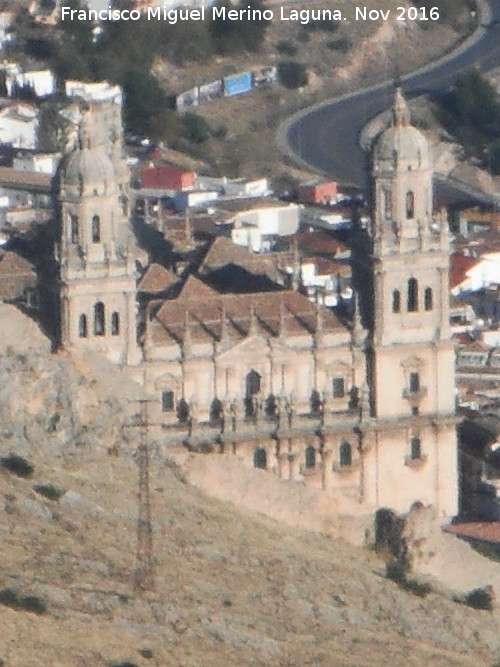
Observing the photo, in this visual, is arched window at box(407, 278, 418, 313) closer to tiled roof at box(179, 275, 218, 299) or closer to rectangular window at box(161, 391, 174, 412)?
tiled roof at box(179, 275, 218, 299)

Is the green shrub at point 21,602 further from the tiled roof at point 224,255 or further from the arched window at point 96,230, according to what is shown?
the tiled roof at point 224,255

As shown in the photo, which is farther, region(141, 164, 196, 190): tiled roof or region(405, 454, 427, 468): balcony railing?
region(141, 164, 196, 190): tiled roof

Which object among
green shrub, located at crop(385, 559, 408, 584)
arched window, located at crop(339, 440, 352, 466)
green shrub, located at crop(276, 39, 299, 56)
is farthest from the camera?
green shrub, located at crop(276, 39, 299, 56)

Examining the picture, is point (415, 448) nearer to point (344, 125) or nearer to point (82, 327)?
point (82, 327)

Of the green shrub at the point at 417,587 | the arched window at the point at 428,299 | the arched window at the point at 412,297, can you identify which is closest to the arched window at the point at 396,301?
the arched window at the point at 412,297

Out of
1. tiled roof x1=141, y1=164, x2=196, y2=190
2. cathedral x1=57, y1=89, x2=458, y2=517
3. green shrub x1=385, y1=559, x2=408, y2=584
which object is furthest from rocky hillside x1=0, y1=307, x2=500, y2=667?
tiled roof x1=141, y1=164, x2=196, y2=190

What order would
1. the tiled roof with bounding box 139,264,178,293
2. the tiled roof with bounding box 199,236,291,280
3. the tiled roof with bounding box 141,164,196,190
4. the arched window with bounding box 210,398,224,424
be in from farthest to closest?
the tiled roof with bounding box 141,164,196,190
the tiled roof with bounding box 199,236,291,280
the tiled roof with bounding box 139,264,178,293
the arched window with bounding box 210,398,224,424

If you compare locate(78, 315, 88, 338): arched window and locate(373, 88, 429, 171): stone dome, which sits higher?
locate(373, 88, 429, 171): stone dome
